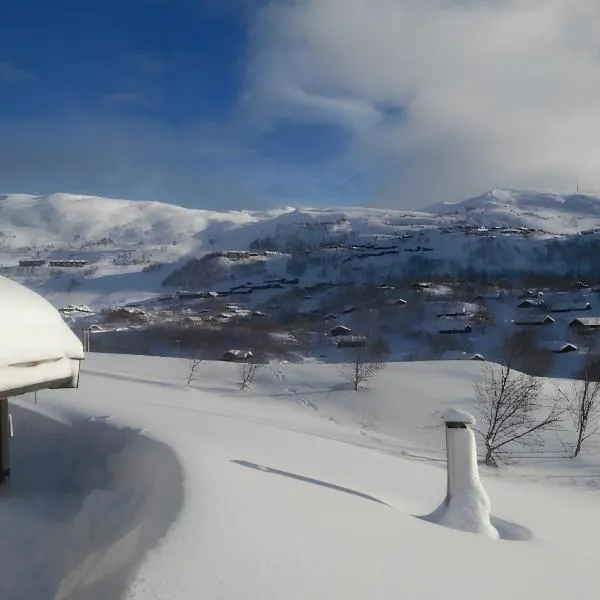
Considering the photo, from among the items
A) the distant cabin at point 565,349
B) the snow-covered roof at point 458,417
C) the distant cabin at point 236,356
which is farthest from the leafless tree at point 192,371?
the distant cabin at point 565,349

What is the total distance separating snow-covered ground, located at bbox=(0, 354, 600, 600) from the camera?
282 cm

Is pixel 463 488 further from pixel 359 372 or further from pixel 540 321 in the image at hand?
pixel 540 321

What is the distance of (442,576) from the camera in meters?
3.07

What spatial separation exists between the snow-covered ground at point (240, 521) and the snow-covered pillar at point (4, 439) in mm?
163

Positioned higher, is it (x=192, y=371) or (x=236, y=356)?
(x=192, y=371)

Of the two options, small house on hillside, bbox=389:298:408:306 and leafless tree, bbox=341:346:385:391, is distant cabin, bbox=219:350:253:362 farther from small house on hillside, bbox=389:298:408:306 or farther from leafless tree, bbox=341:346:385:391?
small house on hillside, bbox=389:298:408:306

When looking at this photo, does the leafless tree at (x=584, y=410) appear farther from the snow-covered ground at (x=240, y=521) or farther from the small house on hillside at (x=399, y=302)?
the small house on hillside at (x=399, y=302)

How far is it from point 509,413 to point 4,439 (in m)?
15.3

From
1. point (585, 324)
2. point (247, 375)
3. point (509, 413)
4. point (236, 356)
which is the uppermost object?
point (585, 324)

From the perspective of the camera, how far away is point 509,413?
17.5 meters

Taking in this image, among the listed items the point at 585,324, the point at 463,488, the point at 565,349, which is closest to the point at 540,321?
the point at 585,324

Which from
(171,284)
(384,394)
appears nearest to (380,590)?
(384,394)

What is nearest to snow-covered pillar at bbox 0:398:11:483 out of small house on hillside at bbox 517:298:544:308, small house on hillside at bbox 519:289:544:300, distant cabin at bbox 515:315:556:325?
distant cabin at bbox 515:315:556:325

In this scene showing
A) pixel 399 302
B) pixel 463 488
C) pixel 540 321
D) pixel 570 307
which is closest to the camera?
pixel 463 488
